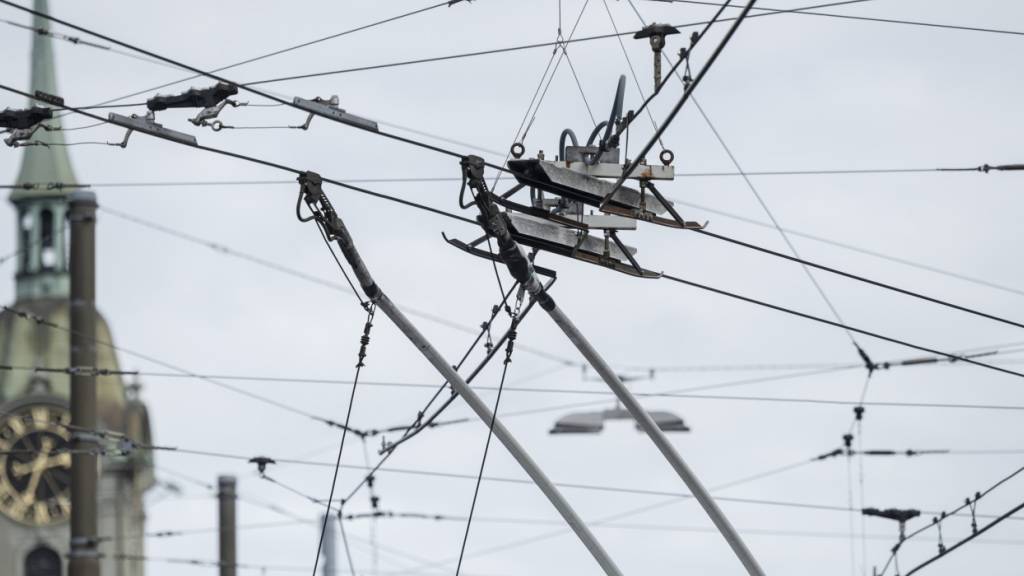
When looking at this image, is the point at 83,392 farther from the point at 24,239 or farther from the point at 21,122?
the point at 24,239

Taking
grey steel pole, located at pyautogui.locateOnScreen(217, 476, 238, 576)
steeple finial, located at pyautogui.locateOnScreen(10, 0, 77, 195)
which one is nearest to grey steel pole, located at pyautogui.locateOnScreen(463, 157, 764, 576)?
grey steel pole, located at pyautogui.locateOnScreen(217, 476, 238, 576)

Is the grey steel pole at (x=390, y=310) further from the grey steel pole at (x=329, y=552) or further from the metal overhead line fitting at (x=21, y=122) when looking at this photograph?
the grey steel pole at (x=329, y=552)

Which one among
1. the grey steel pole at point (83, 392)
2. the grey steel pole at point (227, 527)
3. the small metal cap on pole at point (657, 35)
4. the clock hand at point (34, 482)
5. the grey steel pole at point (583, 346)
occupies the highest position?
the clock hand at point (34, 482)

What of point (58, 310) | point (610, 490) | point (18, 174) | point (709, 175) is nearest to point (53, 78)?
point (18, 174)

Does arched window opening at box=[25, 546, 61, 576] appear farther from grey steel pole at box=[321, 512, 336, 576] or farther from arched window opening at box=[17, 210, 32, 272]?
grey steel pole at box=[321, 512, 336, 576]

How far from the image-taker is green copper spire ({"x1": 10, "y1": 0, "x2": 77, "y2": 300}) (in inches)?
3944

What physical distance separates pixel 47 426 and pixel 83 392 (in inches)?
2532

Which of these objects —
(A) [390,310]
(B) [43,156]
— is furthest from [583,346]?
(B) [43,156]

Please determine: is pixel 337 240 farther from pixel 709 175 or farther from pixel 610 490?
pixel 610 490

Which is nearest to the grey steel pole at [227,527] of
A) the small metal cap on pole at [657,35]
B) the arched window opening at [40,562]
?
the small metal cap on pole at [657,35]

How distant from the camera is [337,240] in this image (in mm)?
21516

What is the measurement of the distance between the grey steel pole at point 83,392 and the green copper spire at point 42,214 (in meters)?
61.1

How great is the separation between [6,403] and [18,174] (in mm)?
12360

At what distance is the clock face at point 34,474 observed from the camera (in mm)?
100625
